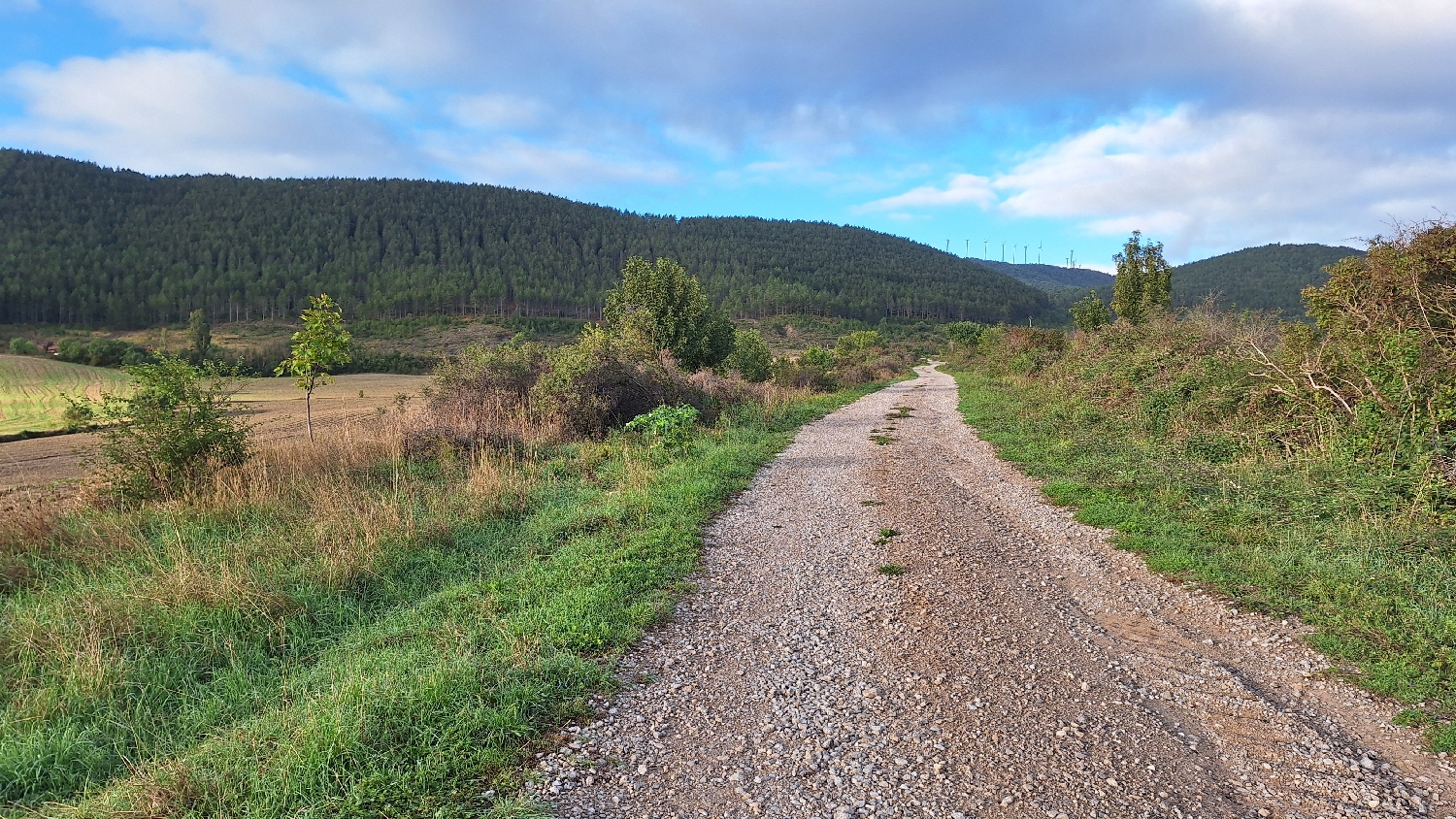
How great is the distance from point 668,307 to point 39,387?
73.2ft

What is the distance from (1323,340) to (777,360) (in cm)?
2279

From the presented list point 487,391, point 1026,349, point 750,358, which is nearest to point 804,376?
point 750,358

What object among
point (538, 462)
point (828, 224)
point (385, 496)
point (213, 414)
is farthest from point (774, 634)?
point (828, 224)

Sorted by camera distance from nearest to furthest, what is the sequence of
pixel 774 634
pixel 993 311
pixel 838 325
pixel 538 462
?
pixel 774 634 < pixel 538 462 < pixel 838 325 < pixel 993 311

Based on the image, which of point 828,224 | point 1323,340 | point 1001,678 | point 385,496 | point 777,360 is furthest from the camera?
point 828,224

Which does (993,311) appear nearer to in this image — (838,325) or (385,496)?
(838,325)

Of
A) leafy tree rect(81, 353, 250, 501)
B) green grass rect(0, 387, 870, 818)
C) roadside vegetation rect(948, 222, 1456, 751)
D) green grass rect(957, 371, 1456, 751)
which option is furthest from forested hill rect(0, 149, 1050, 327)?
green grass rect(957, 371, 1456, 751)

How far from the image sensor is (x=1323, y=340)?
1017cm

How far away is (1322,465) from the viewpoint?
8336 mm

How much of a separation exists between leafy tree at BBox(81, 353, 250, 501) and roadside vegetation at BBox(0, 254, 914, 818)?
1.6 inches

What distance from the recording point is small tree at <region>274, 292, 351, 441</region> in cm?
1240

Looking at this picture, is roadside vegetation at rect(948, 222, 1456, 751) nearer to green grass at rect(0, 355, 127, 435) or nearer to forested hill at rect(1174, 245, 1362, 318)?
green grass at rect(0, 355, 127, 435)

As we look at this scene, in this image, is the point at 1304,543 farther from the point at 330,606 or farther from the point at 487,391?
the point at 487,391

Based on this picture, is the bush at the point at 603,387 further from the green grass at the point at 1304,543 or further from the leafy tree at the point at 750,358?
the green grass at the point at 1304,543
